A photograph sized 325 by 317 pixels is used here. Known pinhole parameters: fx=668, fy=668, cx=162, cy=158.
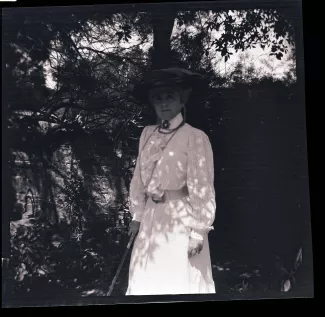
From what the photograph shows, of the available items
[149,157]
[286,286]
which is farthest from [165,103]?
[286,286]

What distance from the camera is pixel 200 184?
→ 632 cm

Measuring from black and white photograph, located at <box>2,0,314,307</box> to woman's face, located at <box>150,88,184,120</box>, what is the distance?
0.8 inches

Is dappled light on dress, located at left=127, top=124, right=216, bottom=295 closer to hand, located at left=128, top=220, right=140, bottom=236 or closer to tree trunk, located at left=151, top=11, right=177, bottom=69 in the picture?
hand, located at left=128, top=220, right=140, bottom=236

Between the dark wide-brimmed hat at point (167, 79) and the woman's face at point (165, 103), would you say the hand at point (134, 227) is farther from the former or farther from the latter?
the dark wide-brimmed hat at point (167, 79)

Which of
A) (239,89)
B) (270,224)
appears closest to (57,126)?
(239,89)

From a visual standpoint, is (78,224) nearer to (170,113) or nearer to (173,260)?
(173,260)

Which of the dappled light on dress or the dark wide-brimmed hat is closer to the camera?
the dappled light on dress

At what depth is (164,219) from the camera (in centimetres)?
629

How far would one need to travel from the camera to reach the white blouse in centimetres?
630

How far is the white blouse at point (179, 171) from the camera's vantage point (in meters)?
6.30

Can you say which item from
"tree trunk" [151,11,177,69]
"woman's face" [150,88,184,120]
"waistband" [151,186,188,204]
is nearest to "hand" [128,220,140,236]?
"waistband" [151,186,188,204]

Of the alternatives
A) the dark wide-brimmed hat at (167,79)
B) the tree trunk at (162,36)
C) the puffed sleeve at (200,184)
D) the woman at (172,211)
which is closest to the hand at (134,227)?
the woman at (172,211)

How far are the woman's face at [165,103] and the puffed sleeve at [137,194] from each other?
0.24 meters

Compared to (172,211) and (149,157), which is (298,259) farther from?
(149,157)
